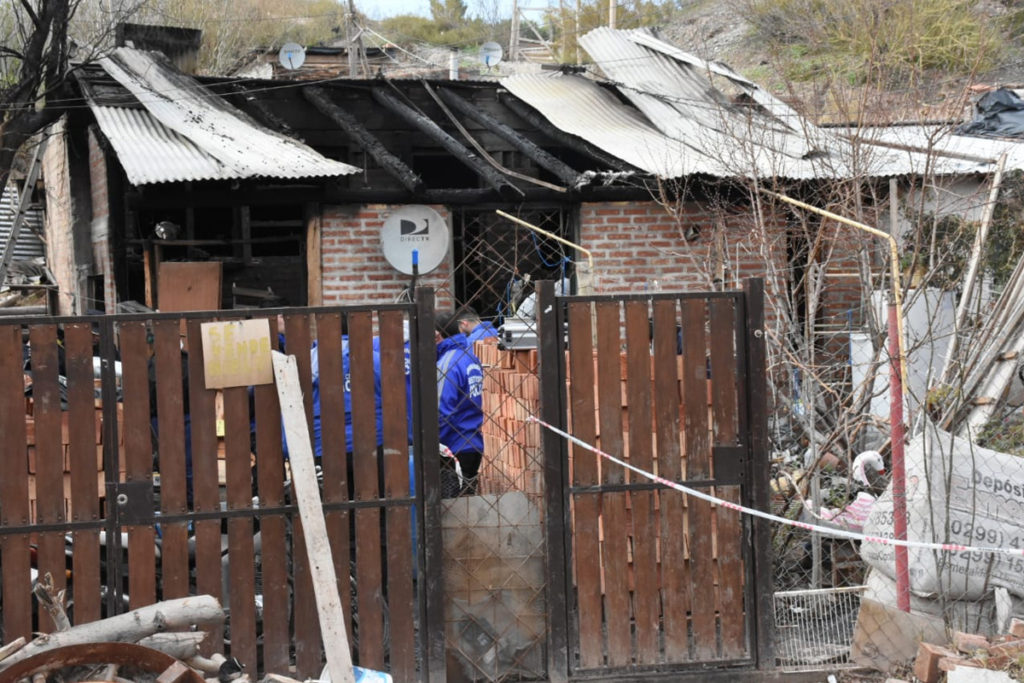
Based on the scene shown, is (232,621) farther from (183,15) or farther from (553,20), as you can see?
(553,20)

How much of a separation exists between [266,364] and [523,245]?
807cm

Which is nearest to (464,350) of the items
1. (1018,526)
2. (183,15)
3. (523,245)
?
(1018,526)

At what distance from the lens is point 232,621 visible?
481 centimetres

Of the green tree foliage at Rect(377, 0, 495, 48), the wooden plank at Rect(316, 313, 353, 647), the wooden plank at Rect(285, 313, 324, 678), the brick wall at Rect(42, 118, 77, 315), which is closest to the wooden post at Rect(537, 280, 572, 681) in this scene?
the wooden plank at Rect(316, 313, 353, 647)

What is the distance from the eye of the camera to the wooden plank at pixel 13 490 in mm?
4668

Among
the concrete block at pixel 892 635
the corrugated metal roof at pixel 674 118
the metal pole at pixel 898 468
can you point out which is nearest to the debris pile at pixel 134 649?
the concrete block at pixel 892 635

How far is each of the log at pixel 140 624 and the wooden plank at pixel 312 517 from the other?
0.44m

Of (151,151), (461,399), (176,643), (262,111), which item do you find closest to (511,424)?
(461,399)

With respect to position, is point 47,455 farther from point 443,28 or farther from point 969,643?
point 443,28

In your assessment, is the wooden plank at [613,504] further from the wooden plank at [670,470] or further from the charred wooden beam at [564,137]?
the charred wooden beam at [564,137]

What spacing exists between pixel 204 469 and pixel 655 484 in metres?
2.07

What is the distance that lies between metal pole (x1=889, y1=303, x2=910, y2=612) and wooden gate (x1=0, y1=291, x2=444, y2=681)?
2158 millimetres

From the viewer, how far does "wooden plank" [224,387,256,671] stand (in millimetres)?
4809

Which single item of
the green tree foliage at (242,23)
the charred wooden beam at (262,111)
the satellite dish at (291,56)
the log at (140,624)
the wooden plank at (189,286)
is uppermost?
the green tree foliage at (242,23)
